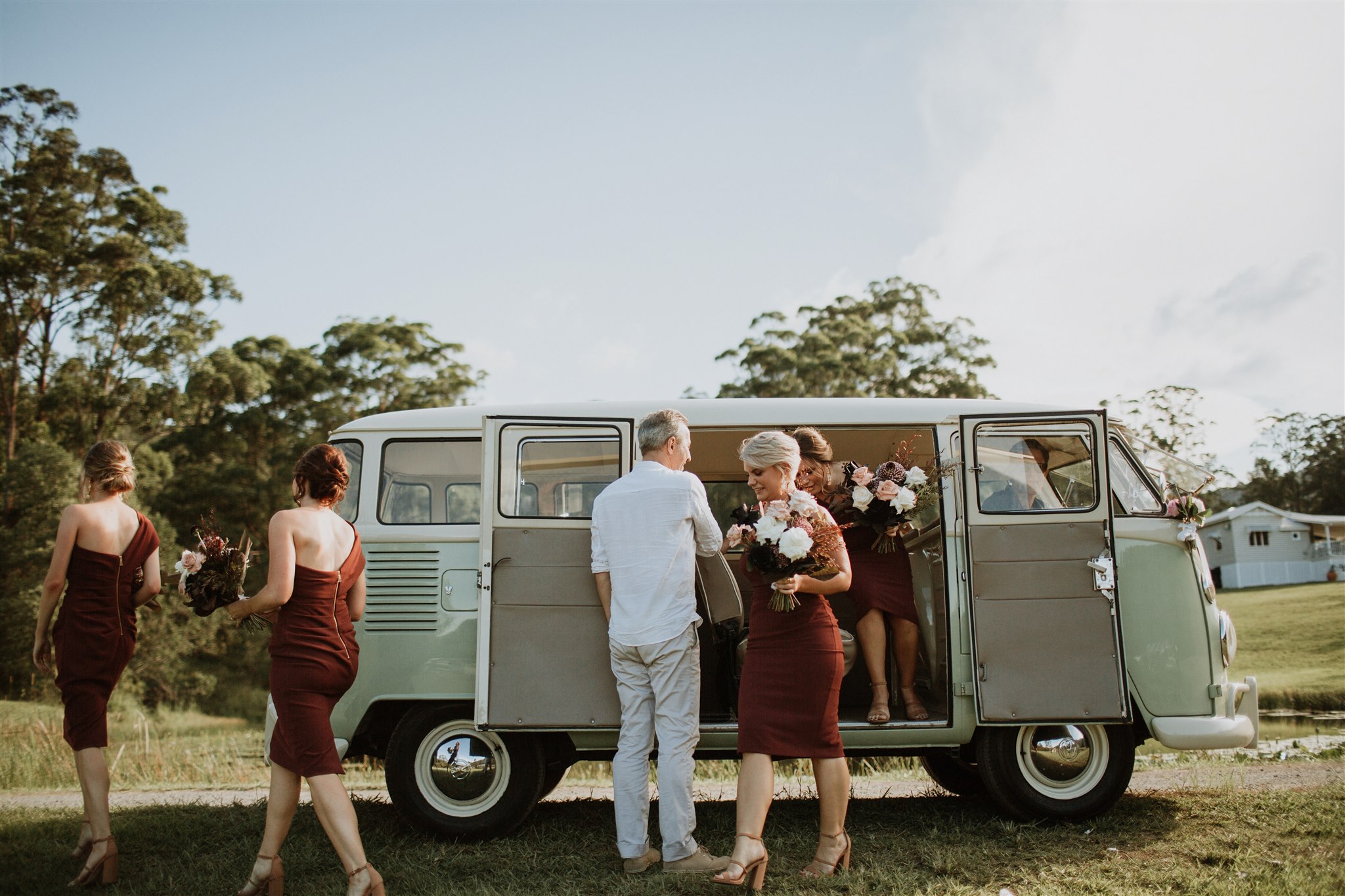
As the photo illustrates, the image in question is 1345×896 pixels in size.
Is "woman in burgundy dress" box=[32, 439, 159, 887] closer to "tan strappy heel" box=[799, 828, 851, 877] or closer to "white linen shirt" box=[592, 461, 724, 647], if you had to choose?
"white linen shirt" box=[592, 461, 724, 647]

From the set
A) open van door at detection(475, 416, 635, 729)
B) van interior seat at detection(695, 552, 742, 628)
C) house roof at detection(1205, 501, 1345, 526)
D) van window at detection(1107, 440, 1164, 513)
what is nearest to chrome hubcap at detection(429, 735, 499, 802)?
open van door at detection(475, 416, 635, 729)

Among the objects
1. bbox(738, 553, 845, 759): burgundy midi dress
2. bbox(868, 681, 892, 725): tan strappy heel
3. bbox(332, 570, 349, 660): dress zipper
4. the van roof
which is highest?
the van roof

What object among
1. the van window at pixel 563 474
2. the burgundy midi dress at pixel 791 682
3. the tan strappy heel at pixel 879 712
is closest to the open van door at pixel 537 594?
the van window at pixel 563 474

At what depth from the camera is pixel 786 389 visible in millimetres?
29953

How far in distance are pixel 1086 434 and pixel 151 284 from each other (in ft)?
84.0

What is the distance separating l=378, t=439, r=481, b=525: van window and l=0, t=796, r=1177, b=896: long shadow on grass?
1.85 metres

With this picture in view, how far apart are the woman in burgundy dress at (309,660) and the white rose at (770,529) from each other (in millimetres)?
1970

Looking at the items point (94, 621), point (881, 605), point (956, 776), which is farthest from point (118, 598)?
point (956, 776)

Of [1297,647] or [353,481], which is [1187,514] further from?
[1297,647]

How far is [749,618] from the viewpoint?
5.79m

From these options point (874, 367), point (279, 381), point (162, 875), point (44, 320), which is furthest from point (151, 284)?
point (162, 875)

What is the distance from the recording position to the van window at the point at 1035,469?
5.73m

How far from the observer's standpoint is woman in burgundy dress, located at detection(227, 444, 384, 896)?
4.35 meters

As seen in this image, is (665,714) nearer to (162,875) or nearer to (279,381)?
(162,875)
